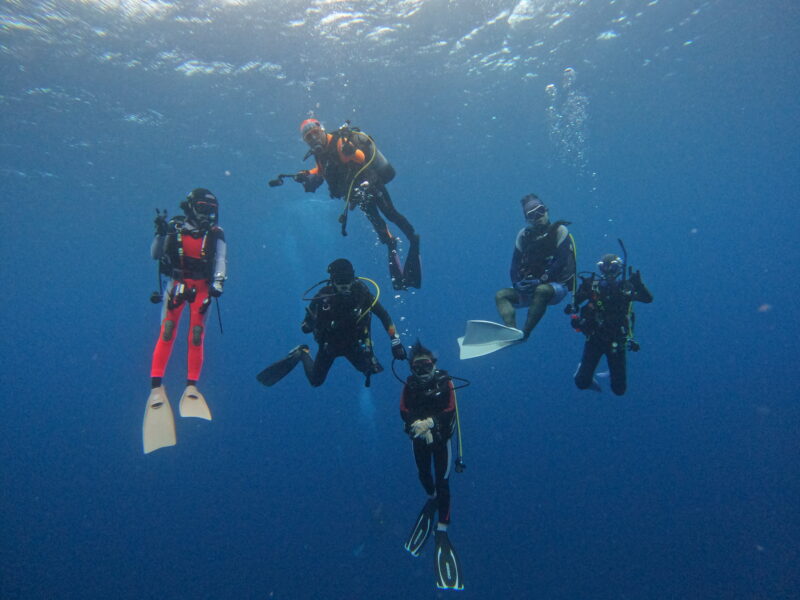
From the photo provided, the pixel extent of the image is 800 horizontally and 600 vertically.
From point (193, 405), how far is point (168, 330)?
4.56 ft

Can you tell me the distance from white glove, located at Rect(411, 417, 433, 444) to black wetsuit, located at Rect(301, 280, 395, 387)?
1.20 metres

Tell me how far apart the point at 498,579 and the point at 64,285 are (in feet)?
207

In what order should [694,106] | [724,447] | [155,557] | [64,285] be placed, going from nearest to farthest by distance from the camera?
[155,557] < [724,447] < [694,106] < [64,285]

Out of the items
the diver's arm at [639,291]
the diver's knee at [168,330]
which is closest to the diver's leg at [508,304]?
the diver's arm at [639,291]

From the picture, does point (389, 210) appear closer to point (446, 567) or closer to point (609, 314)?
point (609, 314)

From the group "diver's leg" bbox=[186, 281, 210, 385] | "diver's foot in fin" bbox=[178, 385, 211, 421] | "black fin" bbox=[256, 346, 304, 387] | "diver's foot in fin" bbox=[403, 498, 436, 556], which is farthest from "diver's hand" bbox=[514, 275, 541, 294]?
"diver's foot in fin" bbox=[178, 385, 211, 421]

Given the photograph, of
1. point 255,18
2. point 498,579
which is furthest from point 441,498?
point 255,18

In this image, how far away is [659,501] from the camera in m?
15.8

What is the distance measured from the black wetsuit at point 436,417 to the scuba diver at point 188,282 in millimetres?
3341

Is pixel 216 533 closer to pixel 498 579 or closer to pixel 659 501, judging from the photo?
pixel 498 579

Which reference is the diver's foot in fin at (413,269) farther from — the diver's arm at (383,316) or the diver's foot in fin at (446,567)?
the diver's foot in fin at (446,567)

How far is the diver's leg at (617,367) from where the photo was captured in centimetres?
820

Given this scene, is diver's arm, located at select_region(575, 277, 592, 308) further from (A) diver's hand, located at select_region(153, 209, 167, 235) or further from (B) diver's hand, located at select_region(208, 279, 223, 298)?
(A) diver's hand, located at select_region(153, 209, 167, 235)

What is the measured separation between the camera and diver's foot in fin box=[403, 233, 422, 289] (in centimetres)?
929
